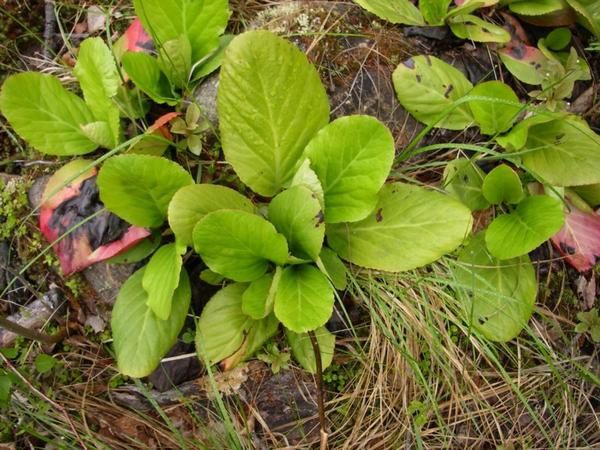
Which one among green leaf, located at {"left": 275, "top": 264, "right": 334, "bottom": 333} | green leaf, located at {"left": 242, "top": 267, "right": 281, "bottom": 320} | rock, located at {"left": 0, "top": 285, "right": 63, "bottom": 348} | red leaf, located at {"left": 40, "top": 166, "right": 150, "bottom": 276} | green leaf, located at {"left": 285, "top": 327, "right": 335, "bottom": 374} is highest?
red leaf, located at {"left": 40, "top": 166, "right": 150, "bottom": 276}

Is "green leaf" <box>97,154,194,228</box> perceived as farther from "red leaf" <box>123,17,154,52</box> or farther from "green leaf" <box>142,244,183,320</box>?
"red leaf" <box>123,17,154,52</box>

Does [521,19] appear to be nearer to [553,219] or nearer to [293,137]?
[553,219]

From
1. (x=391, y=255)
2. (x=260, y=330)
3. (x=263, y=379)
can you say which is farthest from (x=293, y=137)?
(x=263, y=379)

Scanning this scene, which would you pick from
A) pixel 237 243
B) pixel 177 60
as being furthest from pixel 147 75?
pixel 237 243

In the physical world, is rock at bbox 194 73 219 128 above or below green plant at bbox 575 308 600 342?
above

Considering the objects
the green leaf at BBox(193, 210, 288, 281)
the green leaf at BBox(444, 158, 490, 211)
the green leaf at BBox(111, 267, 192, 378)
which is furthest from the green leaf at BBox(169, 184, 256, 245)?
the green leaf at BBox(444, 158, 490, 211)

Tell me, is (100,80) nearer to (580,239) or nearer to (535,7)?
(535,7)
